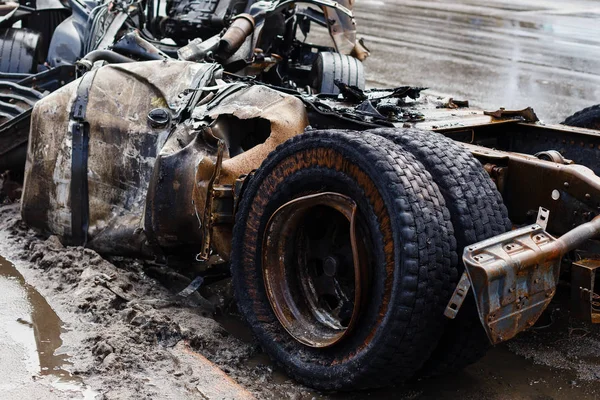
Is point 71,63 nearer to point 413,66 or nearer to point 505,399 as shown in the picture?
point 505,399

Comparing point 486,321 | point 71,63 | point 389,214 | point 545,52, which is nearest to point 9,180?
point 71,63

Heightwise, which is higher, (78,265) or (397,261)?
(397,261)

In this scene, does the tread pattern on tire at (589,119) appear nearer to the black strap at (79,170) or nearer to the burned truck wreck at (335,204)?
the burned truck wreck at (335,204)

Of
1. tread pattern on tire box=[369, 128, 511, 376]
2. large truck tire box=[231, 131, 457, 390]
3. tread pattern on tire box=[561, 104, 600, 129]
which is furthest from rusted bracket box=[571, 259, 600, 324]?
tread pattern on tire box=[561, 104, 600, 129]

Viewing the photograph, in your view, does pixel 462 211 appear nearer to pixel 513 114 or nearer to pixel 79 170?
pixel 513 114

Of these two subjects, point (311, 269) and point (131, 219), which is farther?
point (131, 219)

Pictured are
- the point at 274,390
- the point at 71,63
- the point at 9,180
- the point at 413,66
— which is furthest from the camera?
the point at 413,66

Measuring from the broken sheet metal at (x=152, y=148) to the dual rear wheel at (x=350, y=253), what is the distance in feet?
1.45

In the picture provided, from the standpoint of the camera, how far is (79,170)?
4.74m

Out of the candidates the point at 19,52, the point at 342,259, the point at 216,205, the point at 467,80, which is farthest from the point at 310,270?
the point at 467,80

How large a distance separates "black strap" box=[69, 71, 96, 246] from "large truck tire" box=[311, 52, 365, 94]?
2.36 metres

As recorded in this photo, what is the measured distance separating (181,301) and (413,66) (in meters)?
8.14

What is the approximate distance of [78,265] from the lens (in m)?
4.58

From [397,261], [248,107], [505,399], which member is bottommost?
[505,399]
